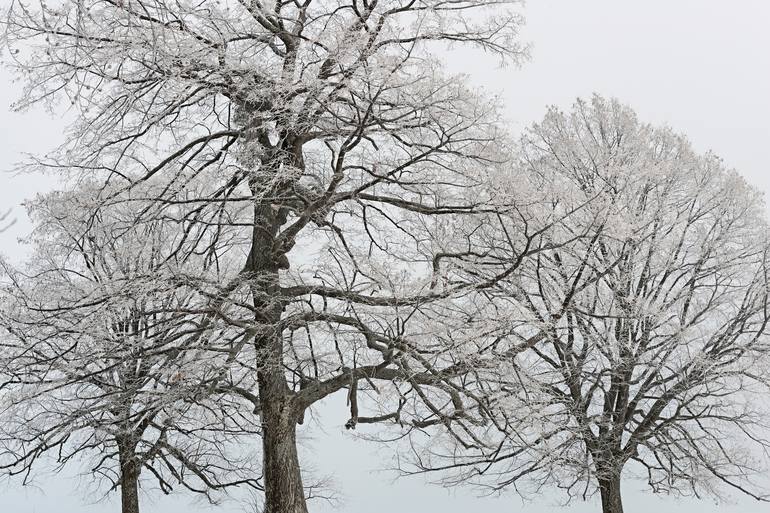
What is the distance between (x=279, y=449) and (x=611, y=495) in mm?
5446

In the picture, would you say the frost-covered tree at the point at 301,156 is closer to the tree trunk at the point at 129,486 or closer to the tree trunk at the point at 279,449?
the tree trunk at the point at 279,449

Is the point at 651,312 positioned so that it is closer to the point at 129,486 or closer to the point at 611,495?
the point at 611,495

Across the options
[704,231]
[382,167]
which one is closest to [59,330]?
[382,167]

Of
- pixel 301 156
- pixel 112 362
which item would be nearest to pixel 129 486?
pixel 112 362

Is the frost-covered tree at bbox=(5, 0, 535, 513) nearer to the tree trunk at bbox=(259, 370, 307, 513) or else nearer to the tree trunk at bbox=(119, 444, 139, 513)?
the tree trunk at bbox=(259, 370, 307, 513)

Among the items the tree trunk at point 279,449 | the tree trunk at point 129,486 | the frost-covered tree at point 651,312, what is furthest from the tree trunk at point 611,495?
the tree trunk at point 129,486

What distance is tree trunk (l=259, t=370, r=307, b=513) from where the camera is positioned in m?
8.65

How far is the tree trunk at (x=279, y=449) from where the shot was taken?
8.65m

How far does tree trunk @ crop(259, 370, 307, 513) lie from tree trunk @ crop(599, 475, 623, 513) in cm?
504

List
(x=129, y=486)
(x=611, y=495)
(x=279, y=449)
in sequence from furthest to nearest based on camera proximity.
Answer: (x=129, y=486) → (x=611, y=495) → (x=279, y=449)

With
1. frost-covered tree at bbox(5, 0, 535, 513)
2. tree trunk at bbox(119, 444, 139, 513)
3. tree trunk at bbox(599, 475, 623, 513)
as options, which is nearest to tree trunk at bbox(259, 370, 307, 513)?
frost-covered tree at bbox(5, 0, 535, 513)

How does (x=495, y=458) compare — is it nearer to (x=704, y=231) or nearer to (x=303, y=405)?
(x=303, y=405)

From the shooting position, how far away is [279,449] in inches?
343

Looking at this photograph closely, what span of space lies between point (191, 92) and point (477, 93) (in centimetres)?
315
